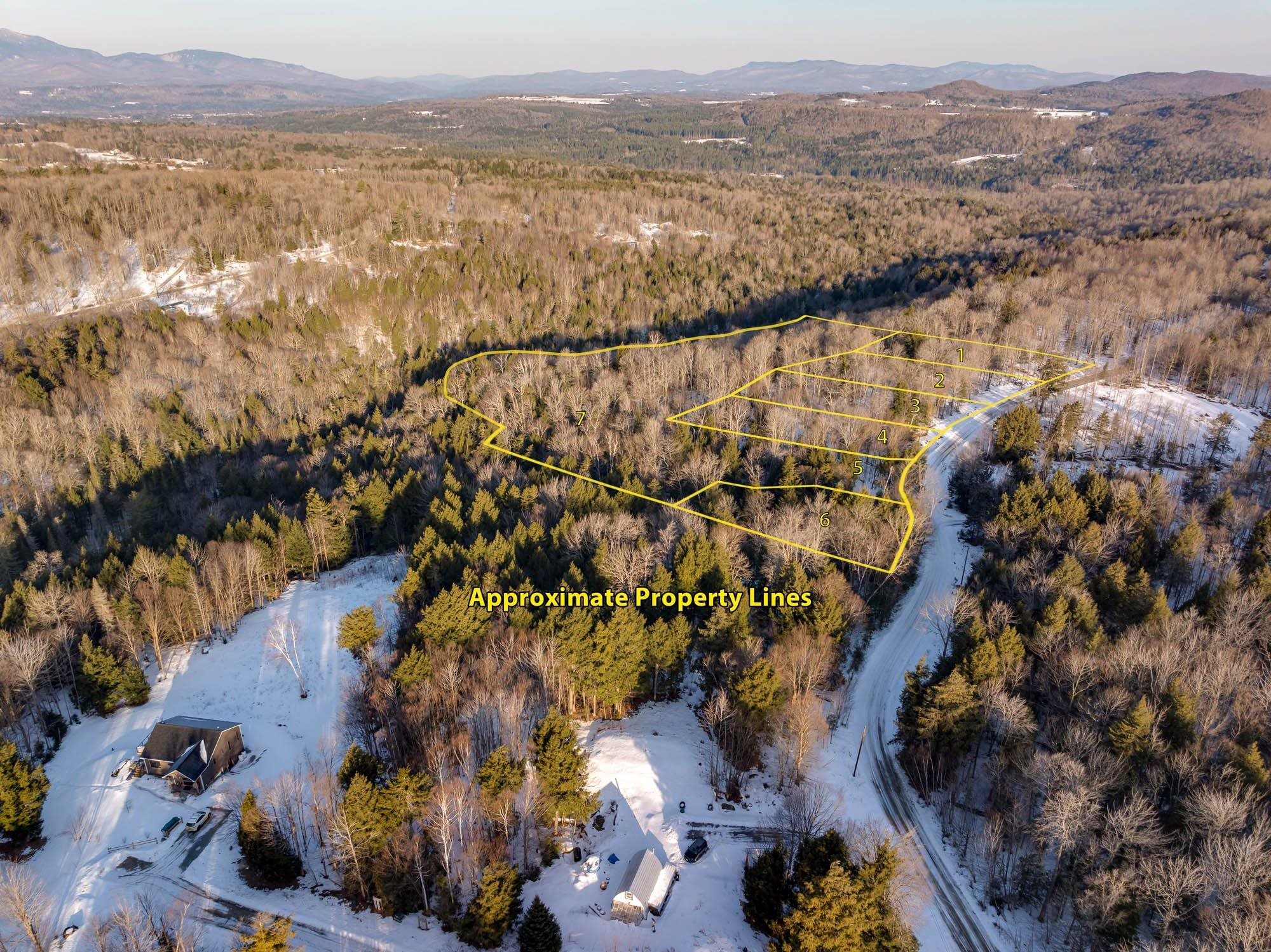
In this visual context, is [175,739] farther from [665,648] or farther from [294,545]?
[665,648]

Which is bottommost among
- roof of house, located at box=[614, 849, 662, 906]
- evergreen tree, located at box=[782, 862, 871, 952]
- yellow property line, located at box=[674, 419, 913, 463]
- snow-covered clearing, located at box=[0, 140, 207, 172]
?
roof of house, located at box=[614, 849, 662, 906]

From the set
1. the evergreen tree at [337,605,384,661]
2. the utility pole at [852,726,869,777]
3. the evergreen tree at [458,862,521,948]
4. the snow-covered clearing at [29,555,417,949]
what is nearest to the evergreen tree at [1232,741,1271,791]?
the utility pole at [852,726,869,777]

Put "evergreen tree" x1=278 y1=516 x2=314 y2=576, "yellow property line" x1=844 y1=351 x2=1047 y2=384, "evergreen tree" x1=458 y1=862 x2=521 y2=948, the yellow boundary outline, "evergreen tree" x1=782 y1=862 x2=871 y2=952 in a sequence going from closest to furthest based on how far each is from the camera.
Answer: "evergreen tree" x1=782 y1=862 x2=871 y2=952
"evergreen tree" x1=458 y1=862 x2=521 y2=948
the yellow boundary outline
"evergreen tree" x1=278 y1=516 x2=314 y2=576
"yellow property line" x1=844 y1=351 x2=1047 y2=384

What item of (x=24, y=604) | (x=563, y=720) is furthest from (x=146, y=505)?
(x=563, y=720)

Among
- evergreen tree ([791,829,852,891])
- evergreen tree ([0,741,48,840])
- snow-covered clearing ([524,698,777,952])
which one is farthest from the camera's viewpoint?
evergreen tree ([0,741,48,840])

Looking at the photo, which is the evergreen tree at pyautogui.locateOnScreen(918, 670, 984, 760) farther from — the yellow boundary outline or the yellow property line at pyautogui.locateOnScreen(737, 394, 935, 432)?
the yellow property line at pyautogui.locateOnScreen(737, 394, 935, 432)

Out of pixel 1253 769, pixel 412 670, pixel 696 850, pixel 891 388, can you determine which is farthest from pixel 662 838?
pixel 891 388
